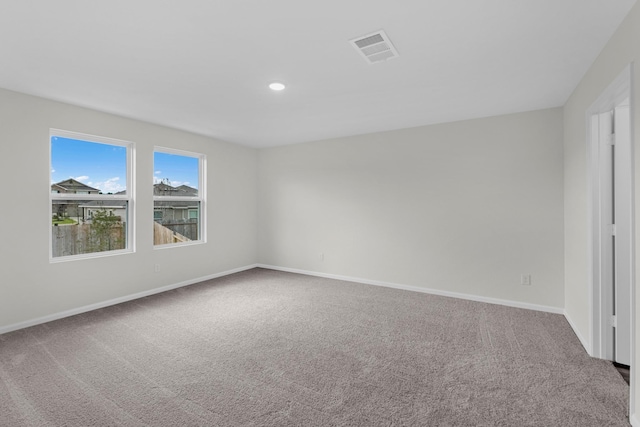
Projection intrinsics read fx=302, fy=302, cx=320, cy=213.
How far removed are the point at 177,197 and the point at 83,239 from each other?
4.62ft

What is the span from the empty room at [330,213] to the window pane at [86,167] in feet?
0.08

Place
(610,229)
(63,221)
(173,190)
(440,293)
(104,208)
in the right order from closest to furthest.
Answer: (610,229)
(63,221)
(104,208)
(440,293)
(173,190)

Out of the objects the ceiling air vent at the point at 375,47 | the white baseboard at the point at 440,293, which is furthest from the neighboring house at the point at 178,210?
the ceiling air vent at the point at 375,47

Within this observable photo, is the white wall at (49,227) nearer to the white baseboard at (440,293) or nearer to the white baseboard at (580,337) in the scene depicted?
the white baseboard at (440,293)

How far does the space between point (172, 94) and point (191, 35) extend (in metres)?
1.30

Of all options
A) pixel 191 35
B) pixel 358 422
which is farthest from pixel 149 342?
pixel 191 35

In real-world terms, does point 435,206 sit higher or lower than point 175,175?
lower

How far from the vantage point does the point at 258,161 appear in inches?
247

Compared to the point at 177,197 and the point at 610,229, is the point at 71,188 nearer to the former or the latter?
the point at 177,197

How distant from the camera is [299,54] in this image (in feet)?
7.85

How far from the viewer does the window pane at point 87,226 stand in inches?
141

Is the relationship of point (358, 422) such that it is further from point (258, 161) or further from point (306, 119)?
point (258, 161)

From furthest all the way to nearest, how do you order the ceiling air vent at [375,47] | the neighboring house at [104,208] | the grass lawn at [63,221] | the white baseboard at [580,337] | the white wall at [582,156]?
the neighboring house at [104,208] → the grass lawn at [63,221] → the white baseboard at [580,337] → the ceiling air vent at [375,47] → the white wall at [582,156]

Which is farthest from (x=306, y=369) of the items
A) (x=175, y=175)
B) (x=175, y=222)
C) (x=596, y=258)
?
(x=175, y=175)
